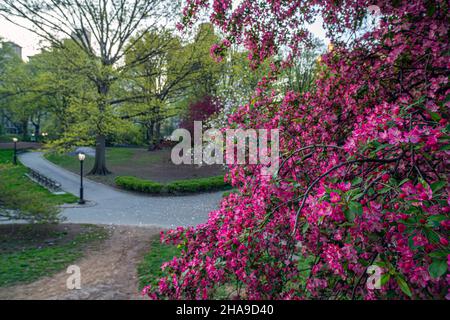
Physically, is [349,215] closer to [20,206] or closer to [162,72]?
[20,206]

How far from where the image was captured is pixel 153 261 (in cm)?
677

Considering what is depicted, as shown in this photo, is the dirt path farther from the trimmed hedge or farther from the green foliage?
the trimmed hedge

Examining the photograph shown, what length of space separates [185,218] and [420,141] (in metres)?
9.94

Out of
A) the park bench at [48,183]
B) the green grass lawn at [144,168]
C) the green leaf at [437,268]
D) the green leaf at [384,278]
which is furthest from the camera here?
the green grass lawn at [144,168]

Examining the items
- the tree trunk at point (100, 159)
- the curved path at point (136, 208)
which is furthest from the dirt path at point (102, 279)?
the tree trunk at point (100, 159)

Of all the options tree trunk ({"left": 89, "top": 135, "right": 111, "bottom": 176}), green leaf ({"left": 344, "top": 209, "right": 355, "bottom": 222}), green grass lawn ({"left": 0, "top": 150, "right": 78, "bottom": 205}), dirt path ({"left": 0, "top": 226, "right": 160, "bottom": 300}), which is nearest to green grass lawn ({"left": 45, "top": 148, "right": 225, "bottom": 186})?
tree trunk ({"left": 89, "top": 135, "right": 111, "bottom": 176})

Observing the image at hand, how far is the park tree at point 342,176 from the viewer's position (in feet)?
4.97

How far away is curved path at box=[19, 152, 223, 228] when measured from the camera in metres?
10.6

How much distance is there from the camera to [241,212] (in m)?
2.44

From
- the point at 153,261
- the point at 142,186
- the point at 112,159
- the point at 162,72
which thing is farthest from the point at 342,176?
the point at 112,159

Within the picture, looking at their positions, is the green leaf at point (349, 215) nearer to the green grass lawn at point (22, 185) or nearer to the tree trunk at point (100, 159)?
the green grass lawn at point (22, 185)

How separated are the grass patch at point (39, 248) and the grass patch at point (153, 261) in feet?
5.38
